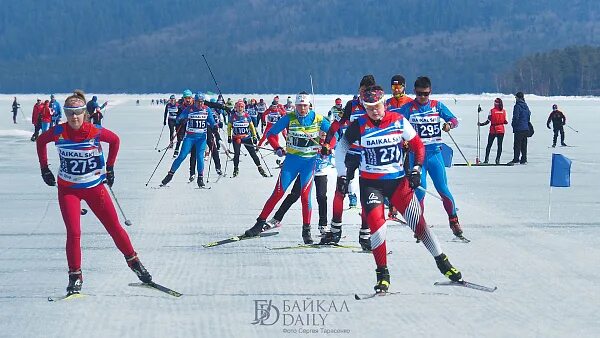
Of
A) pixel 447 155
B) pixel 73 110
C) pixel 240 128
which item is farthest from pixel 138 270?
pixel 240 128

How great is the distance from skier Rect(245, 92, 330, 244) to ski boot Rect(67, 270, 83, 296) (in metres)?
3.09

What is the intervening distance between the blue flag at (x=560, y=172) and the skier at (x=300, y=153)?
11.3ft

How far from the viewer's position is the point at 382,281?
23.6ft

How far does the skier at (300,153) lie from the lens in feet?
32.8

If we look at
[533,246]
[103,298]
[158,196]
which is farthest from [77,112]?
[158,196]

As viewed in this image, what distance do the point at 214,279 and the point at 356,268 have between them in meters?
1.28

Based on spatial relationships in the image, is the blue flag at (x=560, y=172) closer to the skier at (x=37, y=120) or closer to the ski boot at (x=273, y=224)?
the ski boot at (x=273, y=224)

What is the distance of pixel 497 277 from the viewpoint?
7930 mm

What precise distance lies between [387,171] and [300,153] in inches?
103

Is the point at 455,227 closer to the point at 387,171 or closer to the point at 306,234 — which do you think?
the point at 306,234

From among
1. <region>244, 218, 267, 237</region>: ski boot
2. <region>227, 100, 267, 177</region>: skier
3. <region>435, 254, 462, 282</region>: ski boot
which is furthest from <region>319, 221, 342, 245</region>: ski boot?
<region>227, 100, 267, 177</region>: skier

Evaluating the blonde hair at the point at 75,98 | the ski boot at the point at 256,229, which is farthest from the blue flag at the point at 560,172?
the blonde hair at the point at 75,98

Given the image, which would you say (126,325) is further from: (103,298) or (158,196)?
(158,196)

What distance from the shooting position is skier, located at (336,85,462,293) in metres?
7.43
